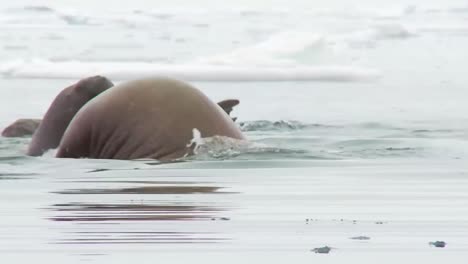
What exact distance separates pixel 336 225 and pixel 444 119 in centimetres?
717

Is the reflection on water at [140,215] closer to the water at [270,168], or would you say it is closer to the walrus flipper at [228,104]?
the water at [270,168]

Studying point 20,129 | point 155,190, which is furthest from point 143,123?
point 20,129

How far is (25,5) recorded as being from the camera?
32781 mm

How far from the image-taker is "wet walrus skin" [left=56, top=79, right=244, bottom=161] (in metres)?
6.92

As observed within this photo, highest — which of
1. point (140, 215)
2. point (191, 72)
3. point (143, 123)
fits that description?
point (191, 72)

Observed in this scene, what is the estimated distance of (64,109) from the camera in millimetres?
7508

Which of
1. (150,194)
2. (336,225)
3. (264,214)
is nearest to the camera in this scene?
(336,225)

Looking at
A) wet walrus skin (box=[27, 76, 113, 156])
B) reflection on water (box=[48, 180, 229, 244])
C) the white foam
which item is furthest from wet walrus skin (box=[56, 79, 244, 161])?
the white foam

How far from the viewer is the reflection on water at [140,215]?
12.8ft

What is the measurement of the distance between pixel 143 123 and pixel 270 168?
2.39 ft

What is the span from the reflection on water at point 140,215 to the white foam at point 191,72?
1118cm

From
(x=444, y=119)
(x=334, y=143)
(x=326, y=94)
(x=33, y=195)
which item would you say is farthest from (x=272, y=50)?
(x=33, y=195)

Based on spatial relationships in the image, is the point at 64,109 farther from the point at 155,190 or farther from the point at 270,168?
the point at 155,190

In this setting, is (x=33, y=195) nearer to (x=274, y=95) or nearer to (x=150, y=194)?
(x=150, y=194)
